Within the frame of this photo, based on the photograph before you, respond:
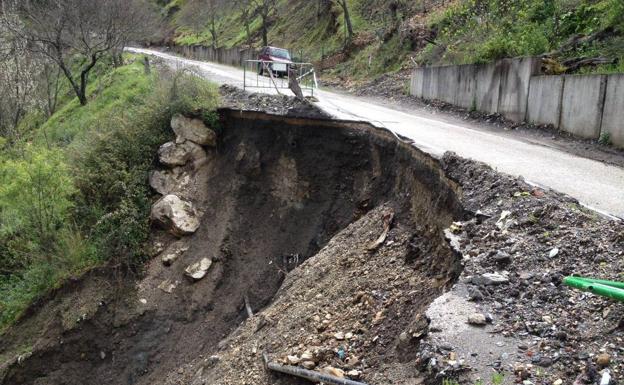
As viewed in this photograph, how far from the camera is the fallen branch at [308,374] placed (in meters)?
4.88

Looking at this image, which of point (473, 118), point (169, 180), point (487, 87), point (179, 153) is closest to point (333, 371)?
point (169, 180)

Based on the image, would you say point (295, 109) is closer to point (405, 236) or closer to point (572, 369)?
point (405, 236)

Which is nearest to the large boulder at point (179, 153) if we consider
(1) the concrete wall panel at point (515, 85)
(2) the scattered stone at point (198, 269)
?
(2) the scattered stone at point (198, 269)

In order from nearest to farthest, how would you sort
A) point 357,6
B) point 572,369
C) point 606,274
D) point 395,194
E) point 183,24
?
point 572,369, point 606,274, point 395,194, point 357,6, point 183,24

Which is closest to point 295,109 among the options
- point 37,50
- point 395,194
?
point 395,194

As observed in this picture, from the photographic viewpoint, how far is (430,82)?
1767 centimetres

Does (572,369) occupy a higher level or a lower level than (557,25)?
lower

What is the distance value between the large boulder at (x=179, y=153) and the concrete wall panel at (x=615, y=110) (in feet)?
32.1

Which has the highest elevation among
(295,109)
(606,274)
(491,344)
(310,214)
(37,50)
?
(37,50)

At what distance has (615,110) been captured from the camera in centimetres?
953

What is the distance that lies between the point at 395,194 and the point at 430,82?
365 inches

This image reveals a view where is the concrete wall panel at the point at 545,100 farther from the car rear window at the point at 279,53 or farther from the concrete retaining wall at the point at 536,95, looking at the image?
the car rear window at the point at 279,53

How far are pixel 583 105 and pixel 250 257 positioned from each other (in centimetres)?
796

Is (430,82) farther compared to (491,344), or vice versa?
(430,82)
